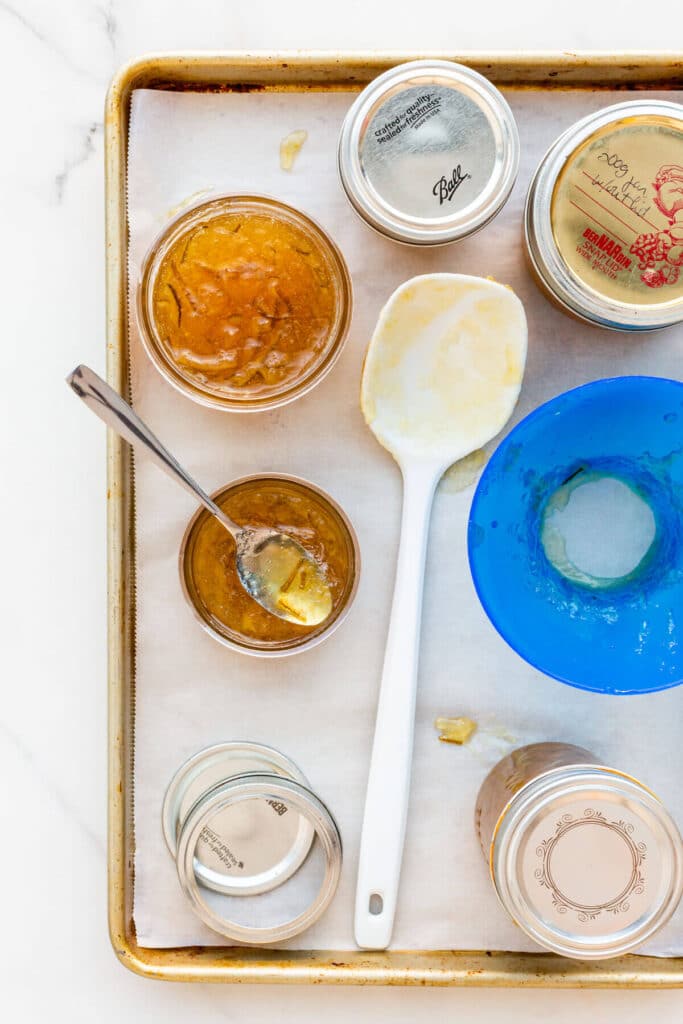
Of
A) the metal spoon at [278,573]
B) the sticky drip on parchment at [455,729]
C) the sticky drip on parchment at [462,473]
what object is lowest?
the sticky drip on parchment at [455,729]

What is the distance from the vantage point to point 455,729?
85cm

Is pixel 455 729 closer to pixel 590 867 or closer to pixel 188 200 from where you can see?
pixel 590 867

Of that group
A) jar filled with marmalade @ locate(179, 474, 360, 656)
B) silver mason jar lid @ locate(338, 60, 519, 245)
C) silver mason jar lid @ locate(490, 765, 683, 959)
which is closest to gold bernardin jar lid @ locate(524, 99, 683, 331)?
silver mason jar lid @ locate(338, 60, 519, 245)

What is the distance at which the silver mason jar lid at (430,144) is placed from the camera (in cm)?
78

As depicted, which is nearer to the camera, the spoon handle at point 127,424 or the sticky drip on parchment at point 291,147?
the spoon handle at point 127,424

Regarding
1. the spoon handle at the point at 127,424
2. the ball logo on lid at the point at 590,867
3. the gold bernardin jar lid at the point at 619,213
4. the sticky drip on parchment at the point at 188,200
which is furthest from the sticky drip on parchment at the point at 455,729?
the sticky drip on parchment at the point at 188,200

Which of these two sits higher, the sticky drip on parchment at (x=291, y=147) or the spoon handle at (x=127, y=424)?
the sticky drip on parchment at (x=291, y=147)

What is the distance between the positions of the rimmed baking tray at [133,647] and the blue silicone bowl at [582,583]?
0.29m

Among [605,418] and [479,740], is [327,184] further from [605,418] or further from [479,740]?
[479,740]

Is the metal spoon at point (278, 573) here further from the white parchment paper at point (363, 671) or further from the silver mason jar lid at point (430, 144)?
the silver mason jar lid at point (430, 144)

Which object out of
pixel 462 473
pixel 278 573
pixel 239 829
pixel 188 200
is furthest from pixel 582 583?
pixel 188 200

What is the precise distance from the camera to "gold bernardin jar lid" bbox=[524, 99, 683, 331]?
0.77m

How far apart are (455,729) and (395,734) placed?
6 centimetres

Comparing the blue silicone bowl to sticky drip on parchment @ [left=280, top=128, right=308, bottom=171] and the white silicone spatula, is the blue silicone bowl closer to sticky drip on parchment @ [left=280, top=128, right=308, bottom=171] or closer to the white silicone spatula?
the white silicone spatula
